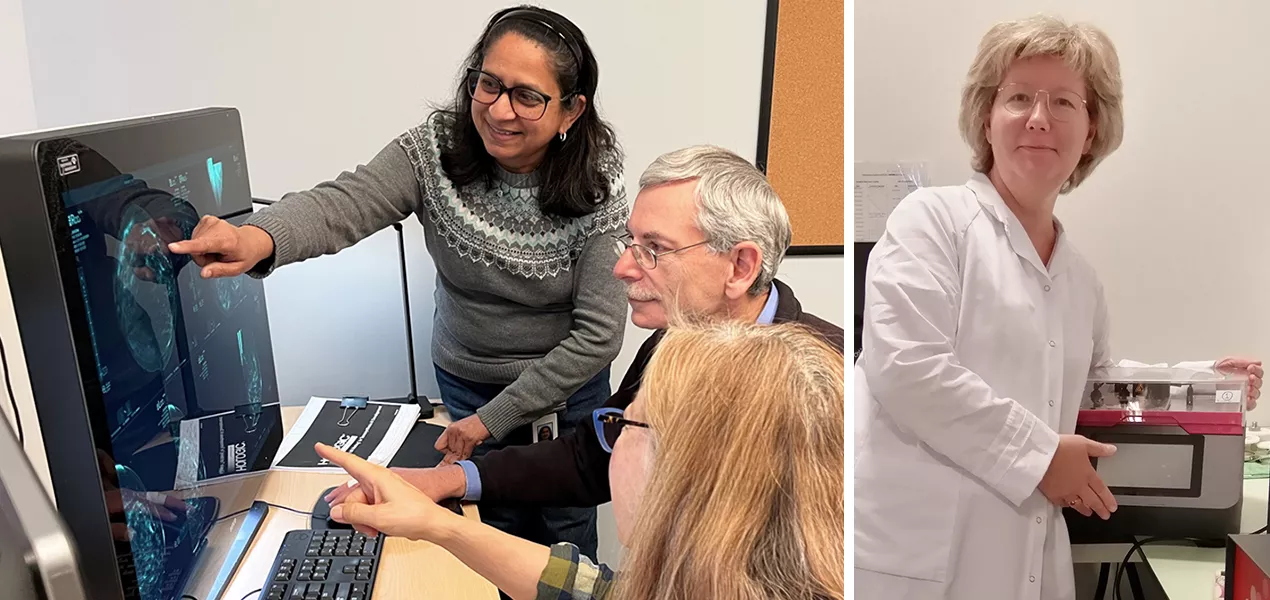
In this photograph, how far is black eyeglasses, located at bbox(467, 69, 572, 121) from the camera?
0.96 meters

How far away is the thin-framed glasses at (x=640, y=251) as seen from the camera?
1.00 m

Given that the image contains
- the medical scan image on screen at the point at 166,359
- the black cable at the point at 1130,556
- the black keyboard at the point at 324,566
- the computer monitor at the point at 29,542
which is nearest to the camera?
the computer monitor at the point at 29,542

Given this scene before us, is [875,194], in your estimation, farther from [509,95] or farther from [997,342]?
Result: [509,95]

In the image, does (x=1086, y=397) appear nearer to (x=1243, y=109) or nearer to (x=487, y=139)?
(x=1243, y=109)

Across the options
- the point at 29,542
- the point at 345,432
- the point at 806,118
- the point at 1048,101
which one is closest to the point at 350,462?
the point at 345,432

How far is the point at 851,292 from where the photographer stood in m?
1.06

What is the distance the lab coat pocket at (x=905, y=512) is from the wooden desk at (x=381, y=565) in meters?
0.49

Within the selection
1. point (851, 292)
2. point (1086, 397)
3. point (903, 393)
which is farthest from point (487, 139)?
point (1086, 397)

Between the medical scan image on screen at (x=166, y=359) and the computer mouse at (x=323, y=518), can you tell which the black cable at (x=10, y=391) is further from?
the computer mouse at (x=323, y=518)

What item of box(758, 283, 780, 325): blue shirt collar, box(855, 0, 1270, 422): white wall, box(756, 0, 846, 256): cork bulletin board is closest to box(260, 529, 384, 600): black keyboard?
box(758, 283, 780, 325): blue shirt collar

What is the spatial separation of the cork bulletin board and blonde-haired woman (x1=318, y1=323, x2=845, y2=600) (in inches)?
6.0

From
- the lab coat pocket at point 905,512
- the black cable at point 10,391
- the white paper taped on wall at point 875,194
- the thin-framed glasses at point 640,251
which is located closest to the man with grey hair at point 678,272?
the thin-framed glasses at point 640,251

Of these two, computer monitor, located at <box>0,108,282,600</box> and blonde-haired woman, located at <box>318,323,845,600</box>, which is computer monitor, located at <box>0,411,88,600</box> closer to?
computer monitor, located at <box>0,108,282,600</box>

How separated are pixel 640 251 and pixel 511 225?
0.16 metres
